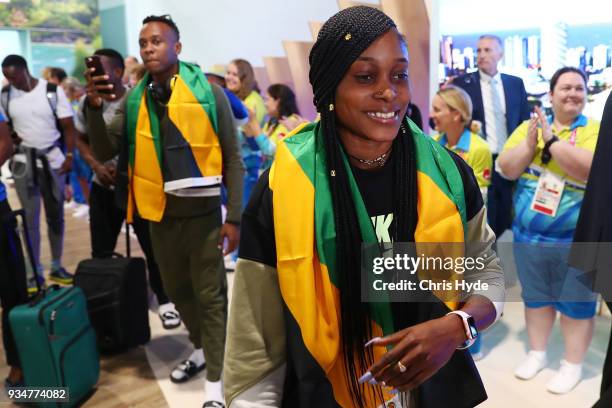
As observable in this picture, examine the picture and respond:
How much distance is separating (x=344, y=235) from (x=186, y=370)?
225cm

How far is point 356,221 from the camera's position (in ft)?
3.71

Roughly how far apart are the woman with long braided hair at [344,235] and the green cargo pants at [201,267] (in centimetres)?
159

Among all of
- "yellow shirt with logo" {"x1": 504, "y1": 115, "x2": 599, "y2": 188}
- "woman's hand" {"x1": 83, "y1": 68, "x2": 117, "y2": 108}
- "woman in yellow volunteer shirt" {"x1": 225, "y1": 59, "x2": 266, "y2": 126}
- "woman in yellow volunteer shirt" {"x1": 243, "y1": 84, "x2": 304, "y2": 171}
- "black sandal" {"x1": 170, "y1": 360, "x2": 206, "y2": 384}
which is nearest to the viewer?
"woman's hand" {"x1": 83, "y1": 68, "x2": 117, "y2": 108}

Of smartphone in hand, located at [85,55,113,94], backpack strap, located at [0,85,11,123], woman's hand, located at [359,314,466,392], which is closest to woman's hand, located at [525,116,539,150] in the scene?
smartphone in hand, located at [85,55,113,94]

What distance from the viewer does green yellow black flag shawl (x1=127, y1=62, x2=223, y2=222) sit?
260 centimetres

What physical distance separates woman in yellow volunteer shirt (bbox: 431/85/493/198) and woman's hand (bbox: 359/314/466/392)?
90.0 inches

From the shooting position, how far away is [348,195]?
44.7 inches

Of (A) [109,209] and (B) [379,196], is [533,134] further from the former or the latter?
(A) [109,209]

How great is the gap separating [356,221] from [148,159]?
1767 mm

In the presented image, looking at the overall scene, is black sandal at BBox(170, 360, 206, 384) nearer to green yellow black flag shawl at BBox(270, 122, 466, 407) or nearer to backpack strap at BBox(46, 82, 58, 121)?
green yellow black flag shawl at BBox(270, 122, 466, 407)

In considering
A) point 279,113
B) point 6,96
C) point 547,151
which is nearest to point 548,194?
point 547,151

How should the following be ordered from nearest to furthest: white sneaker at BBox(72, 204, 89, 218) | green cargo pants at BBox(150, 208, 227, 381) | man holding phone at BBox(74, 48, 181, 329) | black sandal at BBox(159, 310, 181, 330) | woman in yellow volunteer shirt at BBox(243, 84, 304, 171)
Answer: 1. green cargo pants at BBox(150, 208, 227, 381)
2. man holding phone at BBox(74, 48, 181, 329)
3. black sandal at BBox(159, 310, 181, 330)
4. woman in yellow volunteer shirt at BBox(243, 84, 304, 171)
5. white sneaker at BBox(72, 204, 89, 218)

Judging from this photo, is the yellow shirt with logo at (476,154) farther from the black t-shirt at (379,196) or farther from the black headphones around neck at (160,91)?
the black t-shirt at (379,196)

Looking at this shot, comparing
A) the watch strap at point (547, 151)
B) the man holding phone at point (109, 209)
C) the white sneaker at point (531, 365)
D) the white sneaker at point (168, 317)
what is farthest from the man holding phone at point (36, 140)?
the white sneaker at point (531, 365)
